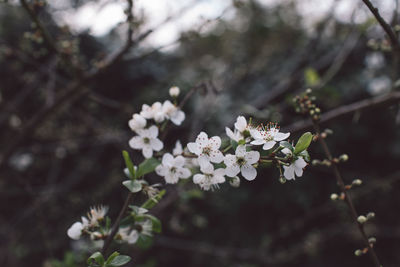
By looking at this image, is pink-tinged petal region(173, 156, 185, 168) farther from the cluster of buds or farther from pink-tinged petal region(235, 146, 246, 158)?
the cluster of buds

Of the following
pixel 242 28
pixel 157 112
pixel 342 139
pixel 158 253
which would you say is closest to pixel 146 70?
pixel 242 28

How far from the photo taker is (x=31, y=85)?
265 centimetres

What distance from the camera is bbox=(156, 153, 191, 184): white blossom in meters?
0.86

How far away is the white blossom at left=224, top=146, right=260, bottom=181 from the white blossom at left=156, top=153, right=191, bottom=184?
6.0 inches

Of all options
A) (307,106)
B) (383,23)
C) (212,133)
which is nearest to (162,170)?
(307,106)

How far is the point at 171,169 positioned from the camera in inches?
34.5

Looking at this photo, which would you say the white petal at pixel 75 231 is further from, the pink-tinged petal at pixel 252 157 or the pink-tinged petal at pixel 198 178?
the pink-tinged petal at pixel 252 157

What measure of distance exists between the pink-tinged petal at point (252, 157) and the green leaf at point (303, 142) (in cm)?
10

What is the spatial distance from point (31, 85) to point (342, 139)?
2758 mm

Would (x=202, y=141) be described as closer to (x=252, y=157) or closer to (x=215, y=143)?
(x=215, y=143)

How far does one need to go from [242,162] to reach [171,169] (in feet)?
0.72

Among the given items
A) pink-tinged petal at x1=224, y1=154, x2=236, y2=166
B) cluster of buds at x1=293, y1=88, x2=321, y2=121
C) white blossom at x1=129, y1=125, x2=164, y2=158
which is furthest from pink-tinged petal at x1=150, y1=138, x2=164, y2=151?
cluster of buds at x1=293, y1=88, x2=321, y2=121

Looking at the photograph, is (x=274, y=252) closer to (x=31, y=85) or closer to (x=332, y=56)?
(x=332, y=56)

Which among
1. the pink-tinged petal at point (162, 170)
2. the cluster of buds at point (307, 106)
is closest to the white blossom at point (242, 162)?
the pink-tinged petal at point (162, 170)
